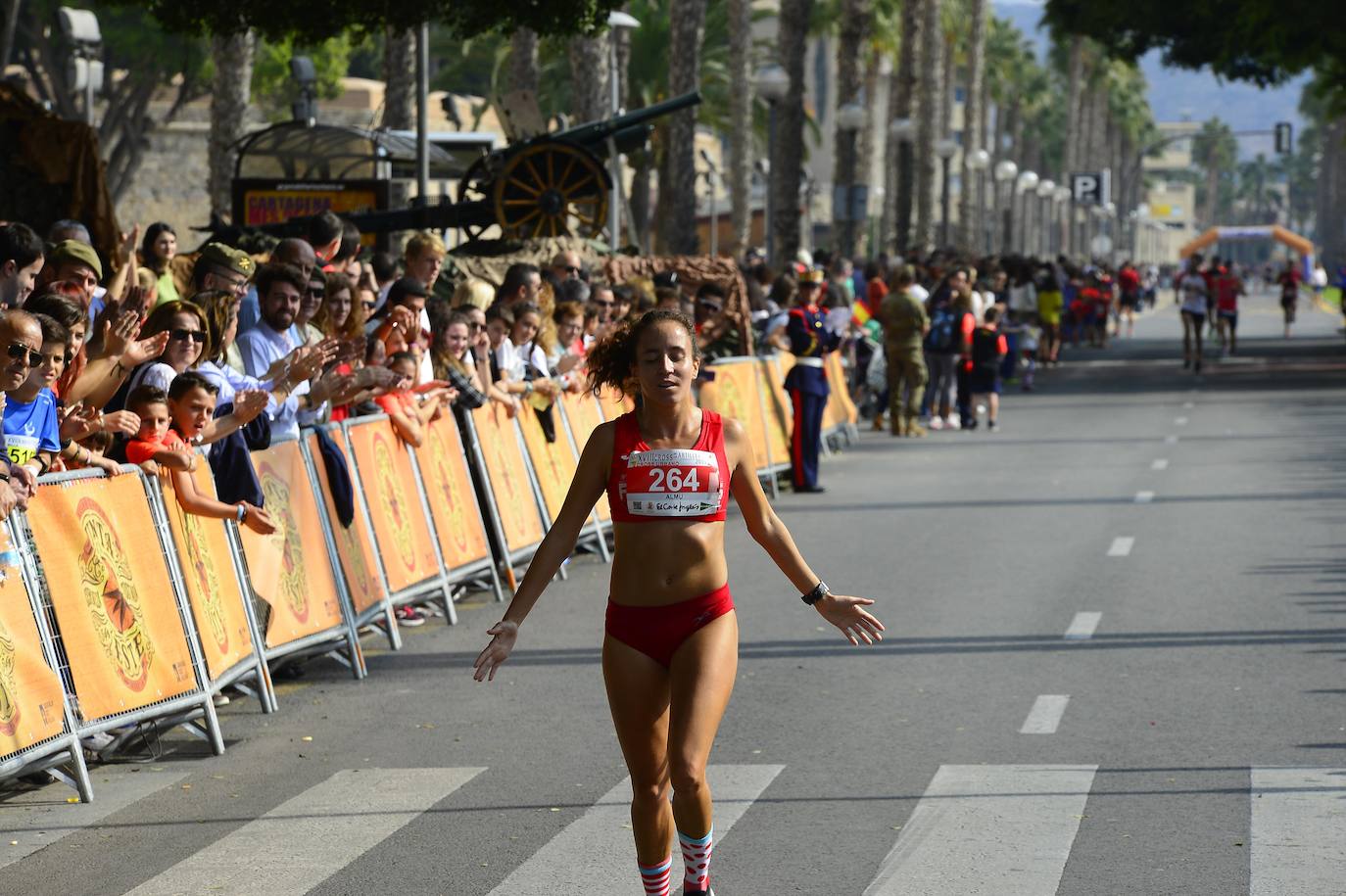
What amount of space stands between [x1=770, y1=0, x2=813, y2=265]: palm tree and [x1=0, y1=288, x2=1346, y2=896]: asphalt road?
20309mm

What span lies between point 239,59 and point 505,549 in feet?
58.8

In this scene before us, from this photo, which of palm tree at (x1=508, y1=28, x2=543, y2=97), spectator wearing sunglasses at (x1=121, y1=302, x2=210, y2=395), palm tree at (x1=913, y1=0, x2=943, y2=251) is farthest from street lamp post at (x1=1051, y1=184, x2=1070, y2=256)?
spectator wearing sunglasses at (x1=121, y1=302, x2=210, y2=395)

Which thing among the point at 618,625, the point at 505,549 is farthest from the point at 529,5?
the point at 618,625

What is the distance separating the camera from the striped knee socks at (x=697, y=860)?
6.25 meters

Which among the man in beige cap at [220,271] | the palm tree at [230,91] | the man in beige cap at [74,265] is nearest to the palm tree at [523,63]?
the palm tree at [230,91]

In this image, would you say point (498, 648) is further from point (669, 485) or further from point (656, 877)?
point (656, 877)

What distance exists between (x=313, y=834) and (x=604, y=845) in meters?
1.00

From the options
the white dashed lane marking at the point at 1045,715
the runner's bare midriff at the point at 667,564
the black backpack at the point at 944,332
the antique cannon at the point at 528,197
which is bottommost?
the white dashed lane marking at the point at 1045,715

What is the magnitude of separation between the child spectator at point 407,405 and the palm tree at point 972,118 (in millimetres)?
52359

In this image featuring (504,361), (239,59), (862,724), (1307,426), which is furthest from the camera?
(239,59)

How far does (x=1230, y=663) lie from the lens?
10.9 m

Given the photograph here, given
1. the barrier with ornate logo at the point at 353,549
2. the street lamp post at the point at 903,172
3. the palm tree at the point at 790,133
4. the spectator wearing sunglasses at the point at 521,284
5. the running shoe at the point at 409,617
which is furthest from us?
the street lamp post at the point at 903,172

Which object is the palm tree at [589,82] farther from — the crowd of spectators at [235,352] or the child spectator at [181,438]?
the child spectator at [181,438]

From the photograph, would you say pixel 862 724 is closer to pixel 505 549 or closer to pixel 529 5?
pixel 505 549
